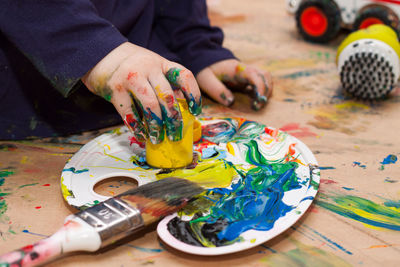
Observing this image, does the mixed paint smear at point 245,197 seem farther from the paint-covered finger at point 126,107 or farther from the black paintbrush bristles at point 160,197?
the paint-covered finger at point 126,107

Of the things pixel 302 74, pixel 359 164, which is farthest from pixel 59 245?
pixel 302 74

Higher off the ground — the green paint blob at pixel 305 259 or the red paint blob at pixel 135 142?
the red paint blob at pixel 135 142

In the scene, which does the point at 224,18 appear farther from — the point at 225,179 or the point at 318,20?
the point at 225,179

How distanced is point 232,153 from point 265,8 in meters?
1.24

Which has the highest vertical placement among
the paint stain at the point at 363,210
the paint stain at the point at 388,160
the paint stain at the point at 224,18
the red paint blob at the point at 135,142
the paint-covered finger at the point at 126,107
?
the paint-covered finger at the point at 126,107

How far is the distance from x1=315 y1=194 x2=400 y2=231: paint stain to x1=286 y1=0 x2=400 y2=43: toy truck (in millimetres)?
683

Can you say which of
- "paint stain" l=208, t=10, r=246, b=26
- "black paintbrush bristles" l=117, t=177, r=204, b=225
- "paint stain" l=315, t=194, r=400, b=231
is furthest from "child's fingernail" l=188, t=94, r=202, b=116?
"paint stain" l=208, t=10, r=246, b=26

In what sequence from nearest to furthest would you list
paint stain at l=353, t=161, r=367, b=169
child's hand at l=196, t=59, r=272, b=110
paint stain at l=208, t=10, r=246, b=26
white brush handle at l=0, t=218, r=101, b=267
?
white brush handle at l=0, t=218, r=101, b=267 → paint stain at l=353, t=161, r=367, b=169 → child's hand at l=196, t=59, r=272, b=110 → paint stain at l=208, t=10, r=246, b=26

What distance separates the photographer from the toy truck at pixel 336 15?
1119 mm

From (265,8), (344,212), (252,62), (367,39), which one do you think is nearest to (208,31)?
(252,62)

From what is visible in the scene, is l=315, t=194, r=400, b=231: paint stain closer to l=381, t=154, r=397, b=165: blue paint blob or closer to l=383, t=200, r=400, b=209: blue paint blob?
l=383, t=200, r=400, b=209: blue paint blob

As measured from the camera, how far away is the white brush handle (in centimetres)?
43

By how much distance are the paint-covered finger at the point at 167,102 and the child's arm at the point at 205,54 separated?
353 mm

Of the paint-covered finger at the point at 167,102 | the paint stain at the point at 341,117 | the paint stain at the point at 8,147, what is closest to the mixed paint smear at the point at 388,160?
the paint stain at the point at 341,117
